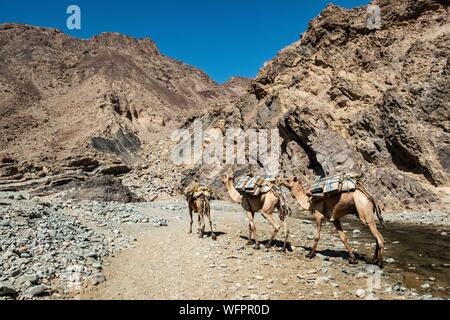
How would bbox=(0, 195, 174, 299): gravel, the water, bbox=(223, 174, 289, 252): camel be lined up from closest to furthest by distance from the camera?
bbox=(0, 195, 174, 299): gravel → the water → bbox=(223, 174, 289, 252): camel

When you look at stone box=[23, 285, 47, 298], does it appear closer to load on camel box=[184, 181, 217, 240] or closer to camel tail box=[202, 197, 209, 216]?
load on camel box=[184, 181, 217, 240]

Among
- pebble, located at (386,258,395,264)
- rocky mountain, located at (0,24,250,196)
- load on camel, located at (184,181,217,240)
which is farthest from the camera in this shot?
rocky mountain, located at (0,24,250,196)

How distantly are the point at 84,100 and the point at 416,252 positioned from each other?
5886 centimetres

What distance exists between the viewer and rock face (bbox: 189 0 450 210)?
2312cm

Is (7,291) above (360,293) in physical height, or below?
above

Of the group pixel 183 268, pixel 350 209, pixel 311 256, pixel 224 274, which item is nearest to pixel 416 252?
pixel 350 209

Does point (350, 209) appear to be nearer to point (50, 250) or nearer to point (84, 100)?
point (50, 250)

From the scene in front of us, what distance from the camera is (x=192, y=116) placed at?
52.5 metres

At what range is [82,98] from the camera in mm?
61000

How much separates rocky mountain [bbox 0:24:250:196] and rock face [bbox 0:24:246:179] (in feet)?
0.29

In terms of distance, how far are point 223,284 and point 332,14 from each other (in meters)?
33.6

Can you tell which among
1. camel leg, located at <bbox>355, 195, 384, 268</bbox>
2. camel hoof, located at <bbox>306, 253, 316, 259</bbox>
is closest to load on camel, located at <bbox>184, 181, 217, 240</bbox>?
camel hoof, located at <bbox>306, 253, 316, 259</bbox>

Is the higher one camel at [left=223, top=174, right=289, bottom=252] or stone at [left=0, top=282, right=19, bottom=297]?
camel at [left=223, top=174, right=289, bottom=252]
